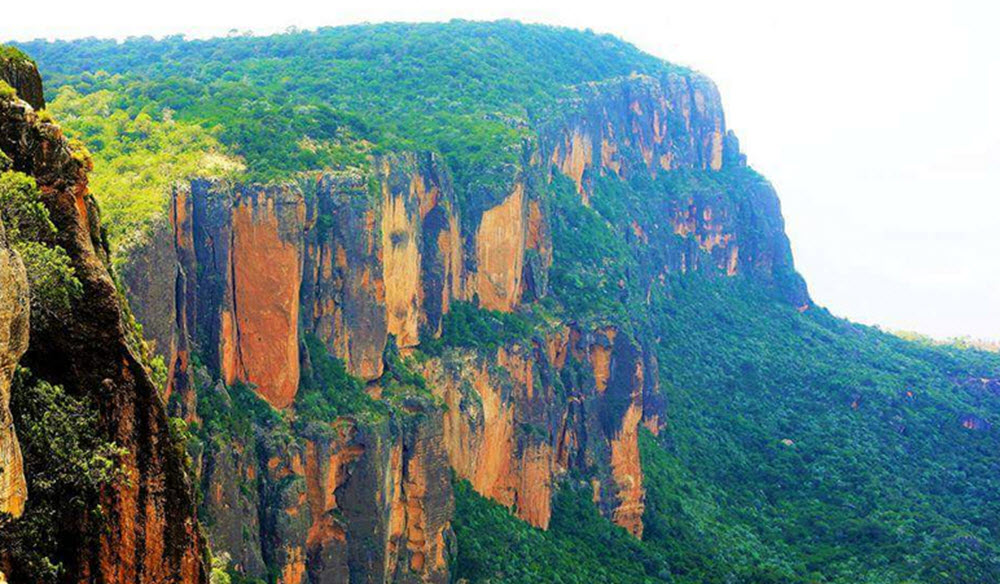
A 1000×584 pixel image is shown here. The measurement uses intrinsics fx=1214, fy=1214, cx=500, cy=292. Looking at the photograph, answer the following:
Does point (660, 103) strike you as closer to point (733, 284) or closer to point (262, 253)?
point (733, 284)

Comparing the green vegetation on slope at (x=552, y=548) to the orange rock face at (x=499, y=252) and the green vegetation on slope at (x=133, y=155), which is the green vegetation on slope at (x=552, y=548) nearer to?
the orange rock face at (x=499, y=252)

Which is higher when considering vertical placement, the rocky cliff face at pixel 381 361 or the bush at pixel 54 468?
the bush at pixel 54 468

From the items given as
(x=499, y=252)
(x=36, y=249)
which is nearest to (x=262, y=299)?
(x=499, y=252)

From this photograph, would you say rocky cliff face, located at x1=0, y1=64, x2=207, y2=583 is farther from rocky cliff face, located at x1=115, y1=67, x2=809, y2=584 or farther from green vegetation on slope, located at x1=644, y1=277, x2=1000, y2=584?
green vegetation on slope, located at x1=644, y1=277, x2=1000, y2=584

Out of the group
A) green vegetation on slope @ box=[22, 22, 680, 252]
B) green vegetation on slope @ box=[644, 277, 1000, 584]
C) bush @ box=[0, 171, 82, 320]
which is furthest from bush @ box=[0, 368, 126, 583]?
green vegetation on slope @ box=[644, 277, 1000, 584]

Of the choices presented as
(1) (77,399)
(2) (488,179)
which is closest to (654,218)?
(2) (488,179)

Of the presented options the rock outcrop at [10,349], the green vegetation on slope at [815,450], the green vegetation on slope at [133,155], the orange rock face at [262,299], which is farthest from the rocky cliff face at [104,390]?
the green vegetation on slope at [815,450]

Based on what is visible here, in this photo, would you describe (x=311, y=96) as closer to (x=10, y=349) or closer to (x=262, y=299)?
(x=262, y=299)
